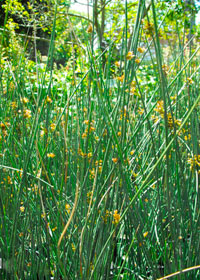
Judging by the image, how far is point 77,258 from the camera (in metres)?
0.95

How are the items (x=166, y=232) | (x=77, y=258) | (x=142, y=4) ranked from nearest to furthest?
(x=142, y=4) < (x=77, y=258) < (x=166, y=232)

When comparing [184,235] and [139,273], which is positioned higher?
[184,235]

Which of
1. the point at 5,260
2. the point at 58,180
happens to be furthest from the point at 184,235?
the point at 5,260

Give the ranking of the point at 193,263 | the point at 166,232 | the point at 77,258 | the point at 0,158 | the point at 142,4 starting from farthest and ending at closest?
1. the point at 166,232
2. the point at 0,158
3. the point at 193,263
4. the point at 77,258
5. the point at 142,4

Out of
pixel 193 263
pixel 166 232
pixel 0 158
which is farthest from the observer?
pixel 166 232

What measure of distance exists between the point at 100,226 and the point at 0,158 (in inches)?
19.2

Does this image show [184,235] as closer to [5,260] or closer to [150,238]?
[150,238]

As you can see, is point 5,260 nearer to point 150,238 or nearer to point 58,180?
point 58,180

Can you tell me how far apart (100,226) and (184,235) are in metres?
0.34

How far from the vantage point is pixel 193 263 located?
1072mm

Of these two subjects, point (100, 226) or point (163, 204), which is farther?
point (163, 204)

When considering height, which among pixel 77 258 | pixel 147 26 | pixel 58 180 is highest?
pixel 147 26

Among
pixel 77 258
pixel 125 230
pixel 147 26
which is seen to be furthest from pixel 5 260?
pixel 147 26

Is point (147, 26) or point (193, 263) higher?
point (147, 26)
